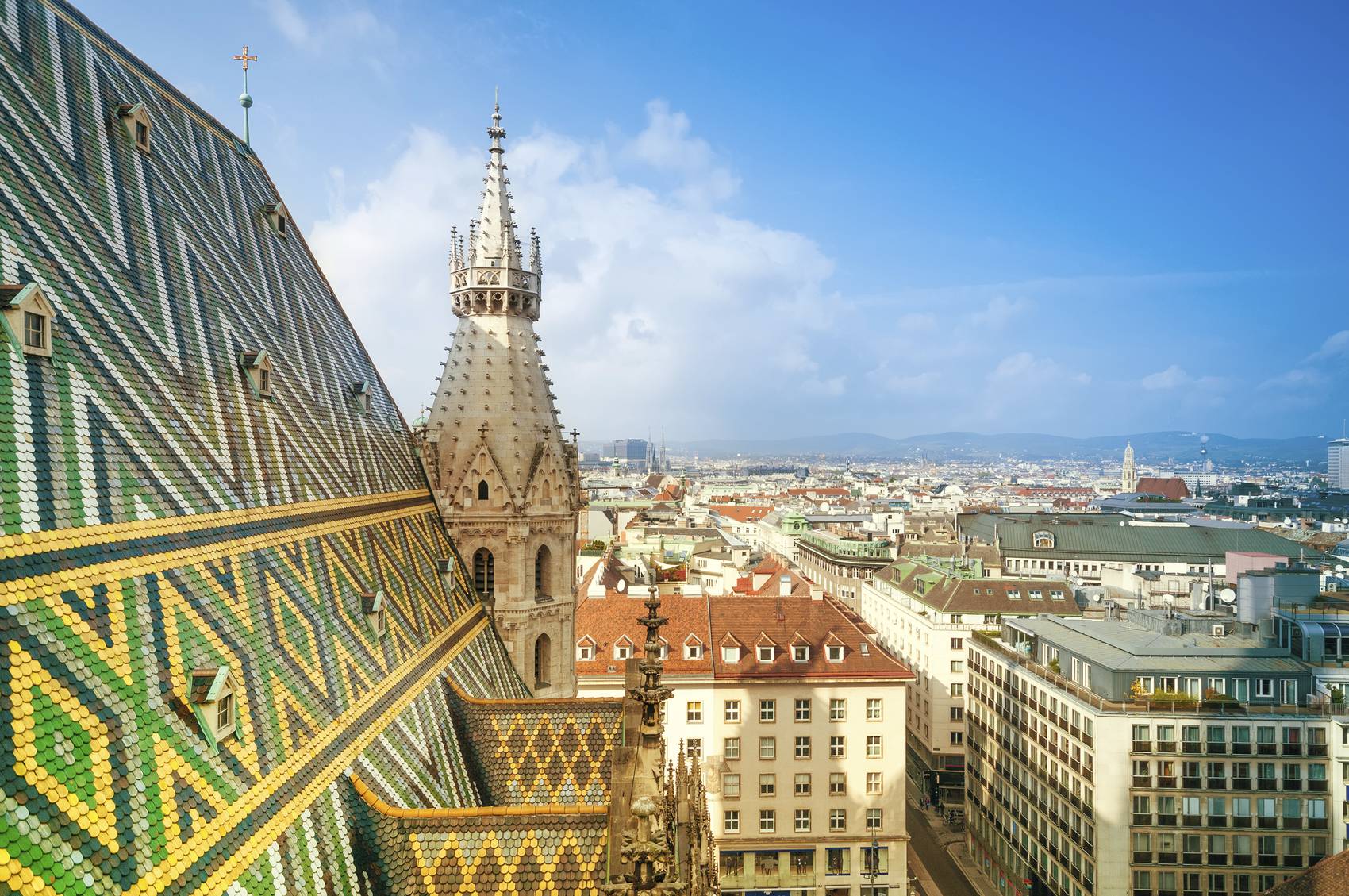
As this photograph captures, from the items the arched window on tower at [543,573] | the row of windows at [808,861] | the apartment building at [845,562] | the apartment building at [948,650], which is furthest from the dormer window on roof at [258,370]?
the apartment building at [845,562]

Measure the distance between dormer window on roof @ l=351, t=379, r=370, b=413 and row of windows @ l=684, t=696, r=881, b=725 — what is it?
30.4 metres

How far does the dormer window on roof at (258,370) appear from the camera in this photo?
1698 cm

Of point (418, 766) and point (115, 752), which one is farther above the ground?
point (115, 752)

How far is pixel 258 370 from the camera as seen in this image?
17.2 metres

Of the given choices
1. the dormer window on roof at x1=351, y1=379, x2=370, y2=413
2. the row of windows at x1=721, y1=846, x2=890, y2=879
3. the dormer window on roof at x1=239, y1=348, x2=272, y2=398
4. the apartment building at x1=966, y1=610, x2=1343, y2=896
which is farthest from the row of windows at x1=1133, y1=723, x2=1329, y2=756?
the dormer window on roof at x1=239, y1=348, x2=272, y2=398

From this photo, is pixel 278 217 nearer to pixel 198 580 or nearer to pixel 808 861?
pixel 198 580

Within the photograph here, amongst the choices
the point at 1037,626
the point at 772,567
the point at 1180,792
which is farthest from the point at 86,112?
the point at 772,567

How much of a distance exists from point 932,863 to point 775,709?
53.8 feet

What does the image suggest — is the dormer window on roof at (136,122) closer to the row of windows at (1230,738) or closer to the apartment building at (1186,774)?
the apartment building at (1186,774)

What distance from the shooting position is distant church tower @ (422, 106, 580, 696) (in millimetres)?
27438

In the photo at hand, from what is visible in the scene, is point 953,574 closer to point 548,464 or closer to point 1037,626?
point 1037,626

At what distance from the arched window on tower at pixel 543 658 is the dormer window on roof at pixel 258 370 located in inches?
543

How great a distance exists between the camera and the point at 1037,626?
179 ft

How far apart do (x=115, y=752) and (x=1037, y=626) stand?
53182 mm
